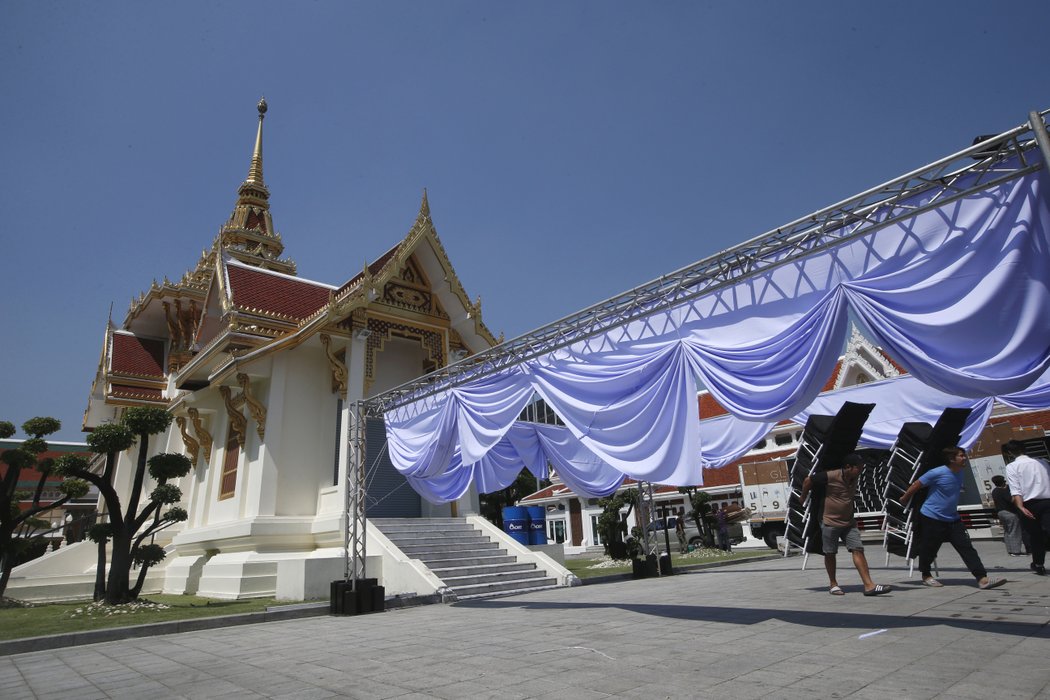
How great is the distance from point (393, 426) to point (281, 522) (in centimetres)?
371

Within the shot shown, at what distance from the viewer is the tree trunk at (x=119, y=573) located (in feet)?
32.8

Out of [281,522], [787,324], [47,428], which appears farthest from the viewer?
[47,428]

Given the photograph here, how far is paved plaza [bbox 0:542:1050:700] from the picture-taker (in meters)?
Result: 3.50

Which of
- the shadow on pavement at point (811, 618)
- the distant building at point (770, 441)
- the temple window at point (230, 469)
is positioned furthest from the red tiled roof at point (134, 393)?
the shadow on pavement at point (811, 618)

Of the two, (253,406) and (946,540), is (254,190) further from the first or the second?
(946,540)

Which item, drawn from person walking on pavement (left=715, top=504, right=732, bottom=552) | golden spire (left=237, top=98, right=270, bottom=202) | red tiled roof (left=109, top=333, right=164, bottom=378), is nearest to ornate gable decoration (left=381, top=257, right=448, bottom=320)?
person walking on pavement (left=715, top=504, right=732, bottom=552)

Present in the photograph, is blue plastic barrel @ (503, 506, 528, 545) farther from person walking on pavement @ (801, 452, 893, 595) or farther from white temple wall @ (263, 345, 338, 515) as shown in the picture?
person walking on pavement @ (801, 452, 893, 595)

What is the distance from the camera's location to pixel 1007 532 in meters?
8.98

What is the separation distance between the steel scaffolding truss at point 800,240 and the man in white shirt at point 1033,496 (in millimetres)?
4076

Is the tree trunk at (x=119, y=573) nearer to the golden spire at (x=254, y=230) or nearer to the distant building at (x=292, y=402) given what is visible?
the distant building at (x=292, y=402)

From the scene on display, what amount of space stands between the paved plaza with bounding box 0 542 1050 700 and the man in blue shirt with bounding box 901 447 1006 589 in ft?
1.05

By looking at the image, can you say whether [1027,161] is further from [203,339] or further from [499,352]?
[203,339]

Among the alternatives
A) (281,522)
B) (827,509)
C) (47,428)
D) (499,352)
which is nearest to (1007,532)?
(827,509)

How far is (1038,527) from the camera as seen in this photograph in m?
7.01
